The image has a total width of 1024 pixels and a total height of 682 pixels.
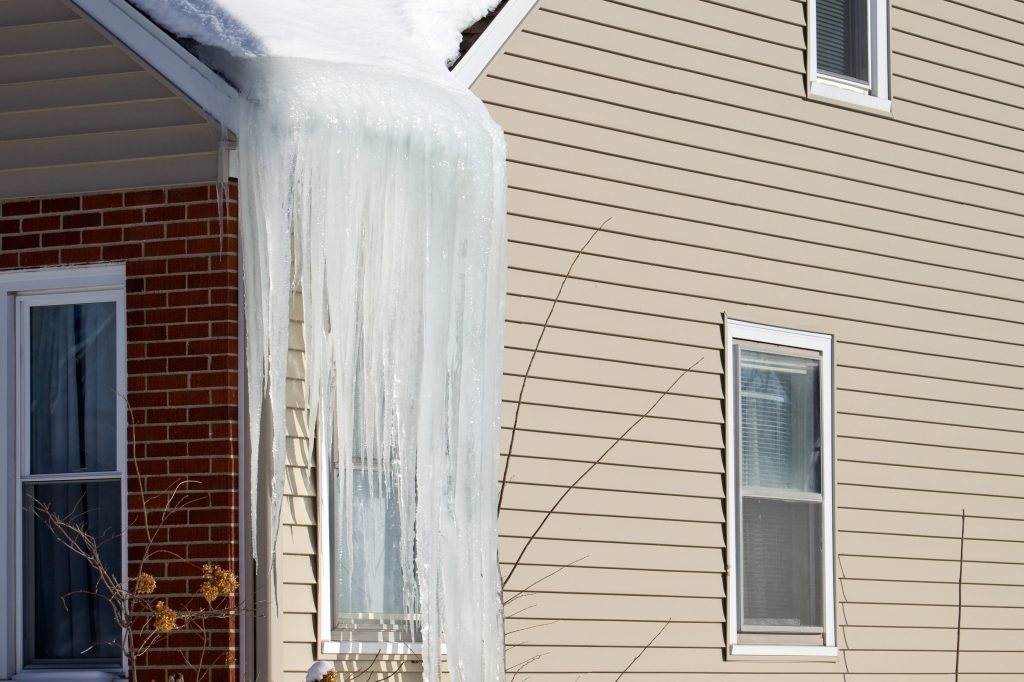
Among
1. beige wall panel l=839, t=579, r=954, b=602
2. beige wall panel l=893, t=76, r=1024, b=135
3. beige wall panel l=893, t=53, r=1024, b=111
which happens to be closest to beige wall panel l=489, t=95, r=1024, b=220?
beige wall panel l=893, t=76, r=1024, b=135

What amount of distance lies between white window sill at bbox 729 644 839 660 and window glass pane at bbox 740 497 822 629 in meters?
0.12

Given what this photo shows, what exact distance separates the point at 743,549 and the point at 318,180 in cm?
348

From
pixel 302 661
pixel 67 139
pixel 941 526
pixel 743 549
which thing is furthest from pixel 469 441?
pixel 941 526

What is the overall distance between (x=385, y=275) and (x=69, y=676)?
77.9 inches

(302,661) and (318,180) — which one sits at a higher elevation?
(318,180)

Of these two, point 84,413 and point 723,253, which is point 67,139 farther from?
point 723,253

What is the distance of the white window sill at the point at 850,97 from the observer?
9.34 metres

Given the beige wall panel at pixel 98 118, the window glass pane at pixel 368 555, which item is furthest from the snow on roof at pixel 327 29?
the window glass pane at pixel 368 555

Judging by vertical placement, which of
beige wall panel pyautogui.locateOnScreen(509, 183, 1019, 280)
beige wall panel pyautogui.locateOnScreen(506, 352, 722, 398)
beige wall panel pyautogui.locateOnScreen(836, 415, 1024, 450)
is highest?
beige wall panel pyautogui.locateOnScreen(509, 183, 1019, 280)

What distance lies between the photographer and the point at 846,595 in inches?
362

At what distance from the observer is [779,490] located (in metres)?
9.01

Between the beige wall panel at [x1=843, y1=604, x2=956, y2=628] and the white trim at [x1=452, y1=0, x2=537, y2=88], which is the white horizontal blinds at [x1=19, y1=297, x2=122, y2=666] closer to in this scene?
the white trim at [x1=452, y1=0, x2=537, y2=88]

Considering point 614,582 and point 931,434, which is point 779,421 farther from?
point 614,582

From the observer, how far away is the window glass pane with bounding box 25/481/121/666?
6805 mm
